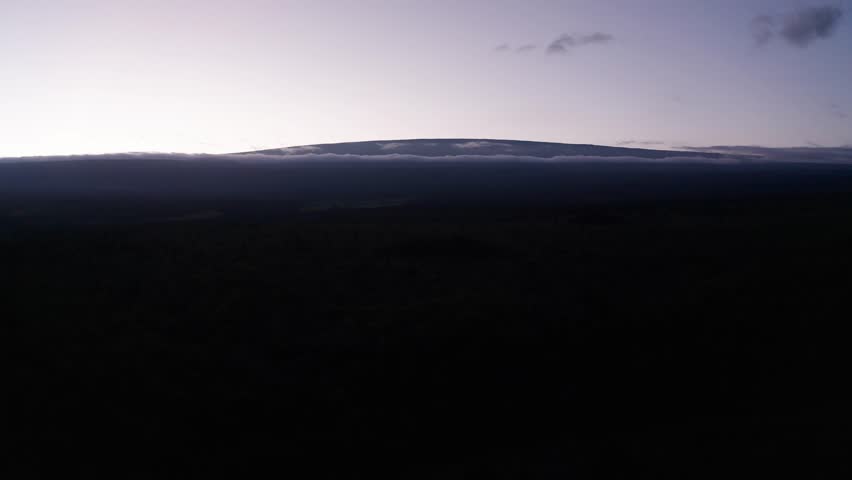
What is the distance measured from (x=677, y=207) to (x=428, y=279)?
3681 cm

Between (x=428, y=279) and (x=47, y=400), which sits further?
(x=428, y=279)

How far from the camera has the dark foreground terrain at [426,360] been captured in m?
9.30

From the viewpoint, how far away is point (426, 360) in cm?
1341

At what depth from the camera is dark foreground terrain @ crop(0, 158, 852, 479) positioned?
9.30 metres

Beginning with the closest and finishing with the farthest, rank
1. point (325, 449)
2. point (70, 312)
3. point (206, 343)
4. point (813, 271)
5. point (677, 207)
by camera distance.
→ point (325, 449) < point (206, 343) < point (70, 312) < point (813, 271) < point (677, 207)

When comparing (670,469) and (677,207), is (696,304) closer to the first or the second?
(670,469)

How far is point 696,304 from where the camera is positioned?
1680 cm

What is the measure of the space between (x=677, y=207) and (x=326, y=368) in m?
44.5

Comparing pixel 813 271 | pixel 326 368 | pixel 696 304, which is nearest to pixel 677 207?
pixel 813 271

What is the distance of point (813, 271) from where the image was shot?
1975 cm

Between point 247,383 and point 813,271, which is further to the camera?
point 813,271

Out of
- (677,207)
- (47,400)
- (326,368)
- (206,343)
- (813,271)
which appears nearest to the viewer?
(47,400)

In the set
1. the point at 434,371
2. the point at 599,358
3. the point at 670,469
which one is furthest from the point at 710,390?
the point at 434,371

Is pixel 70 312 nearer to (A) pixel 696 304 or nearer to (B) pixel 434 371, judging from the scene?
(B) pixel 434 371
